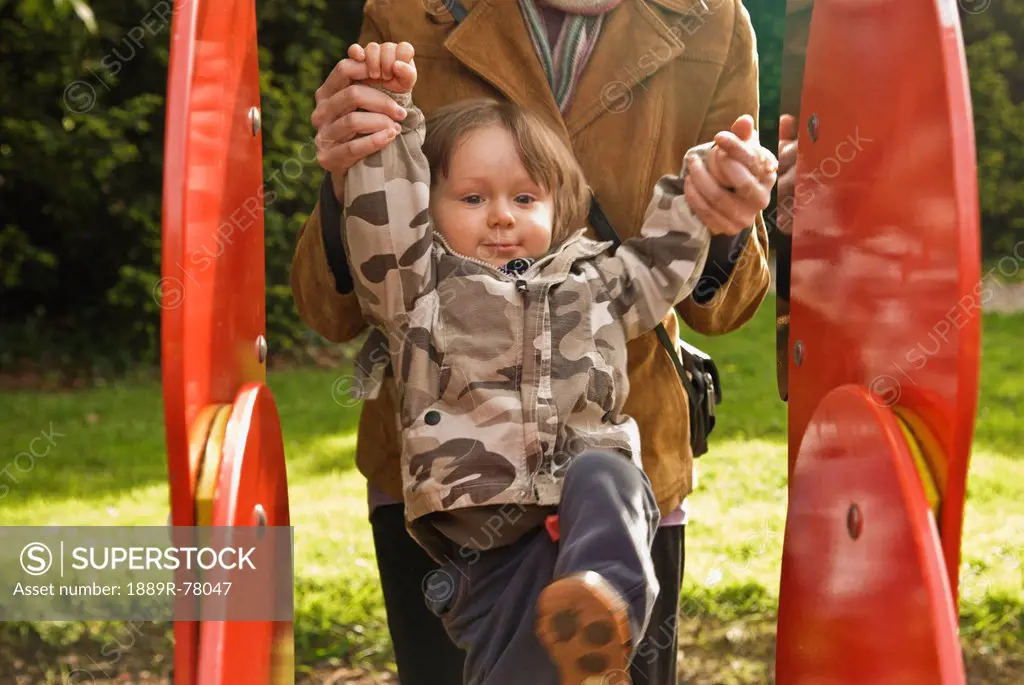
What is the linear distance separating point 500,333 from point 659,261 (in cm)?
27

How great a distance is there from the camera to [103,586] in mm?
4316

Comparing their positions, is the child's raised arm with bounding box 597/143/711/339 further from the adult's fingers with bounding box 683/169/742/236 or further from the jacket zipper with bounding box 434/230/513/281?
the jacket zipper with bounding box 434/230/513/281

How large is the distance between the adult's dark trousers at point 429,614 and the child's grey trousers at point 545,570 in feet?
1.38

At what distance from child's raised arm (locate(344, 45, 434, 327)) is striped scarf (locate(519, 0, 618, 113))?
337 millimetres

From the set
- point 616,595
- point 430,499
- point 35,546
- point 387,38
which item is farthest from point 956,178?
point 35,546

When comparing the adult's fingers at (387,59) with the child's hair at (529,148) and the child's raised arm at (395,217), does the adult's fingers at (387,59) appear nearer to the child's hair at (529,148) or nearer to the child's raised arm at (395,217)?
the child's raised arm at (395,217)

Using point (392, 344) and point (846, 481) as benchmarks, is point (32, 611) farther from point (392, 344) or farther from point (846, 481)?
point (846, 481)

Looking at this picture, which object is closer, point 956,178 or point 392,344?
point 956,178

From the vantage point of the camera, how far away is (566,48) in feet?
7.11

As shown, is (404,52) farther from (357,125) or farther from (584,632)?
(584,632)

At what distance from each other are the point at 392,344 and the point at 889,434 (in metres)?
0.75

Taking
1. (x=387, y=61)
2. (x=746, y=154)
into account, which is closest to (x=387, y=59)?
(x=387, y=61)

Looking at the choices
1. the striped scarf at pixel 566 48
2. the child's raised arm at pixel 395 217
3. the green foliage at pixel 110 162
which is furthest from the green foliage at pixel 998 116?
the child's raised arm at pixel 395 217

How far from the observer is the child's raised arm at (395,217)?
74.5 inches
